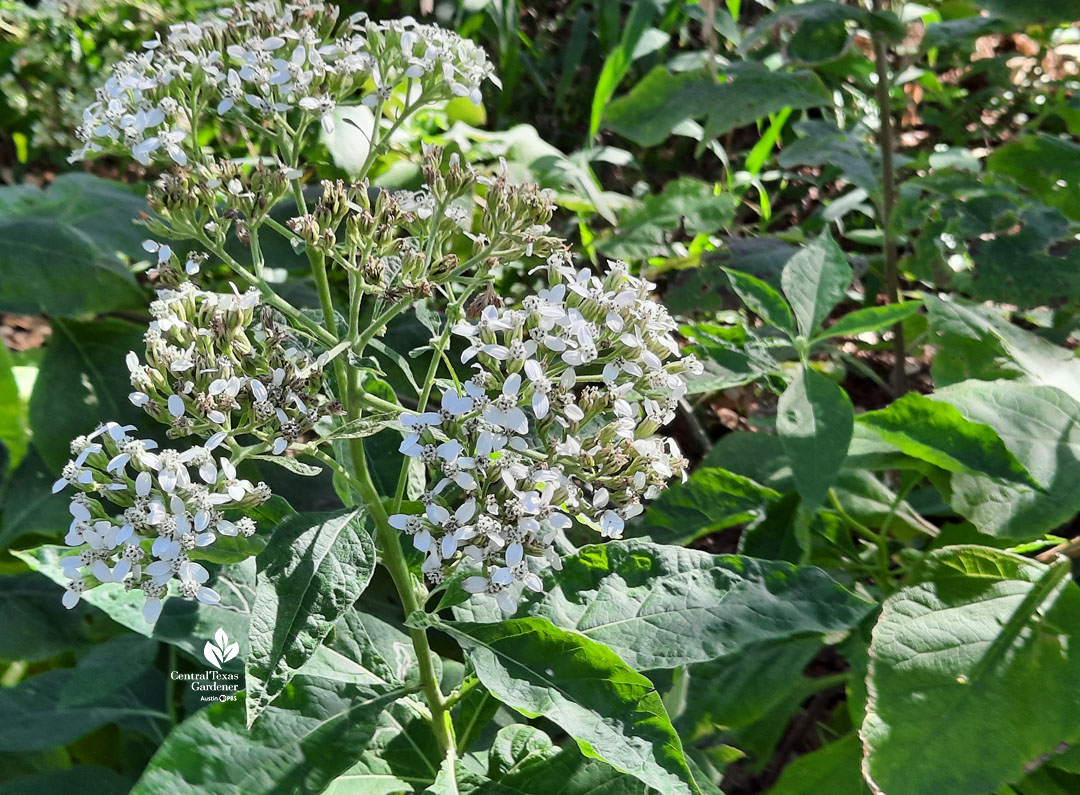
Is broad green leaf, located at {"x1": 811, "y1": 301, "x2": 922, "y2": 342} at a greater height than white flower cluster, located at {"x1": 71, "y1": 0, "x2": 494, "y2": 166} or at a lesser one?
lesser

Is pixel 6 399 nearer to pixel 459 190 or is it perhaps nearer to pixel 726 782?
pixel 459 190

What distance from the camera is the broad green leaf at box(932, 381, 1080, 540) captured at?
1195mm

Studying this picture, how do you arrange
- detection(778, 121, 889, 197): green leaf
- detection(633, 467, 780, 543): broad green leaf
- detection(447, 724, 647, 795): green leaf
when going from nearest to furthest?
detection(447, 724, 647, 795): green leaf
detection(633, 467, 780, 543): broad green leaf
detection(778, 121, 889, 197): green leaf

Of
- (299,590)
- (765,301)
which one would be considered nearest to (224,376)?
(299,590)

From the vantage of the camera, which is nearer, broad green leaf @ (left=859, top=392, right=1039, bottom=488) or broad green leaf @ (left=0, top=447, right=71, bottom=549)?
broad green leaf @ (left=859, top=392, right=1039, bottom=488)

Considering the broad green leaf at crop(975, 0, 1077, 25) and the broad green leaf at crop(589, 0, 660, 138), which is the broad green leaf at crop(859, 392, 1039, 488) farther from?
the broad green leaf at crop(589, 0, 660, 138)

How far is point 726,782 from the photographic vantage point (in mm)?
1681

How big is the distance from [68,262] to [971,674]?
4.92 ft

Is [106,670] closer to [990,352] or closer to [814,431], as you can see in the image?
[814,431]

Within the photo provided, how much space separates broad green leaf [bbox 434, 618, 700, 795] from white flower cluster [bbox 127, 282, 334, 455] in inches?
10.1

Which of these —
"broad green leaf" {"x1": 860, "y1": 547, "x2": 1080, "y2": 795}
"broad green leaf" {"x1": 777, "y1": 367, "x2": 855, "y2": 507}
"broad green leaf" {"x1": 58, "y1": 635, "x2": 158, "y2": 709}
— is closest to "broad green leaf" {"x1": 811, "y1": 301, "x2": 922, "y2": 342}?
"broad green leaf" {"x1": 777, "y1": 367, "x2": 855, "y2": 507}

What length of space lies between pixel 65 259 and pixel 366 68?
0.83 metres

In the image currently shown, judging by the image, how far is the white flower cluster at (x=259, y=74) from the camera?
1034 millimetres

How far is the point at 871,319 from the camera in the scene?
56.4 inches
